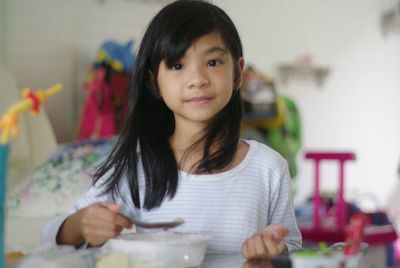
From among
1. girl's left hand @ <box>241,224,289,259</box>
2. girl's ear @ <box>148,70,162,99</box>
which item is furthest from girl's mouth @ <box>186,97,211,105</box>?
girl's left hand @ <box>241,224,289,259</box>

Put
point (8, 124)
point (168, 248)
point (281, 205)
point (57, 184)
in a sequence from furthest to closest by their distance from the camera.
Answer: point (57, 184) → point (281, 205) → point (168, 248) → point (8, 124)

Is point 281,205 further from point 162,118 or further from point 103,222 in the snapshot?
point 103,222

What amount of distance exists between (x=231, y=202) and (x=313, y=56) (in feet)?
11.2

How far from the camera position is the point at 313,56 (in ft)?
14.6

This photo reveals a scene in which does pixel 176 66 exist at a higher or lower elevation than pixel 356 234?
higher

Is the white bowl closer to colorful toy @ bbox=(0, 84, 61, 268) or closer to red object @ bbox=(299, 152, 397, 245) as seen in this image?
colorful toy @ bbox=(0, 84, 61, 268)

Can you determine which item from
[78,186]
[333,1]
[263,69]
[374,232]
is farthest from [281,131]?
[78,186]

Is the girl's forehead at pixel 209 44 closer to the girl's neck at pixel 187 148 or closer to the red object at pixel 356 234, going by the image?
the girl's neck at pixel 187 148

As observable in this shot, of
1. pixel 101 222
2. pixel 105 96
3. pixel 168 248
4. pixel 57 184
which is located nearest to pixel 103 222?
pixel 101 222

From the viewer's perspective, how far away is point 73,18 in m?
2.98

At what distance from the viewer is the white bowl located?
2.70 ft

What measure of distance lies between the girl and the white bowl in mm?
221

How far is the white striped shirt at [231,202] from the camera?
46.4 inches

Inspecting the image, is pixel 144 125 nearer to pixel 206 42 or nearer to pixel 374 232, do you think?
pixel 206 42
